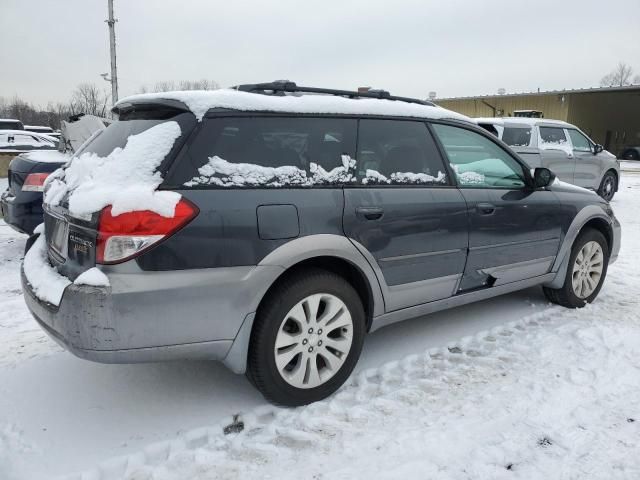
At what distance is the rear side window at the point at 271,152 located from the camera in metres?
2.52

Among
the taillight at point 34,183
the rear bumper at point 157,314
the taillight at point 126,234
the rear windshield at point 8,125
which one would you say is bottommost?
the rear bumper at point 157,314

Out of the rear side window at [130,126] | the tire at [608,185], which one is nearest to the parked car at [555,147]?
the tire at [608,185]

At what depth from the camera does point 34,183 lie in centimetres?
561

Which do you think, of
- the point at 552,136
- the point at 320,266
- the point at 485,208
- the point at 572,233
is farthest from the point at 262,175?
the point at 552,136

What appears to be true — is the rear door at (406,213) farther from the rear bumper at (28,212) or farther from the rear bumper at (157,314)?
the rear bumper at (28,212)

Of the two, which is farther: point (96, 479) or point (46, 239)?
point (46, 239)

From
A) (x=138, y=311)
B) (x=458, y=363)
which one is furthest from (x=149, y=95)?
(x=458, y=363)

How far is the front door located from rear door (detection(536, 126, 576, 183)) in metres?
6.88

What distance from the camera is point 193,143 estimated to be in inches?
98.5

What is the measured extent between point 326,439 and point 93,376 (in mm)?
1550

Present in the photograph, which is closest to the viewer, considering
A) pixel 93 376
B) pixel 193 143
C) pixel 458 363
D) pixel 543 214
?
pixel 193 143

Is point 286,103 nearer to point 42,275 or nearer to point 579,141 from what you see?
point 42,275

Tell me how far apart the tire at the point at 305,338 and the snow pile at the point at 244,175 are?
503 millimetres

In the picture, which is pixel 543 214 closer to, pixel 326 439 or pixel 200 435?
pixel 326 439
